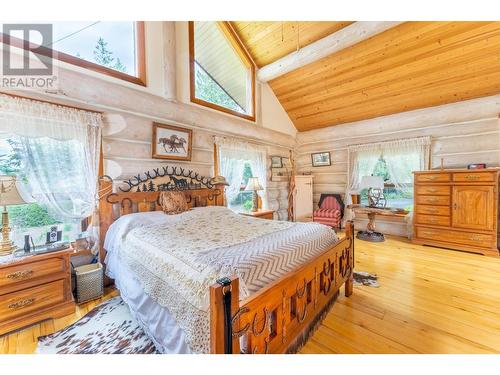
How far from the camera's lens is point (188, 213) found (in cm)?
280

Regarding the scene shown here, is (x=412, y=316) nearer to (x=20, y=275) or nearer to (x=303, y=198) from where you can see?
(x=20, y=275)

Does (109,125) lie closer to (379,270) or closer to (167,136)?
(167,136)

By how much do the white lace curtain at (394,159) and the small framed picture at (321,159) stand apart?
580 mm

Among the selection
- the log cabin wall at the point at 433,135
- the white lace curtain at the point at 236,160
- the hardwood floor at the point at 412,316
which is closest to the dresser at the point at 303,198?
the log cabin wall at the point at 433,135

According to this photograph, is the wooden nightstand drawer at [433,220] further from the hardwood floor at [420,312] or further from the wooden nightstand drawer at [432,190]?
the hardwood floor at [420,312]

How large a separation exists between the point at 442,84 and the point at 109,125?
210 inches

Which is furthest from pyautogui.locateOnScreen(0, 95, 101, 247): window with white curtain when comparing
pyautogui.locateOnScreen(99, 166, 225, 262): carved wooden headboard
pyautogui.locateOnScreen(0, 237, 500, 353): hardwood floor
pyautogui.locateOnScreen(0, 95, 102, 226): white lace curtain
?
pyautogui.locateOnScreen(0, 237, 500, 353): hardwood floor

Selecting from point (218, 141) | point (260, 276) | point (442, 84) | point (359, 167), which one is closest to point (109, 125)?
point (218, 141)

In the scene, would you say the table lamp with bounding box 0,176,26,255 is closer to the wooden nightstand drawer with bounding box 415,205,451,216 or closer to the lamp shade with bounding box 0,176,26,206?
the lamp shade with bounding box 0,176,26,206

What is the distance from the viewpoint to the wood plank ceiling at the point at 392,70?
314cm

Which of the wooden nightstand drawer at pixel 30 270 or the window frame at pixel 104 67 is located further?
the window frame at pixel 104 67

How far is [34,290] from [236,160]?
3264 mm

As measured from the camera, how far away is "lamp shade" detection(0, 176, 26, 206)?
1747 mm

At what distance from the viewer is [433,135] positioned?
13.7 ft
